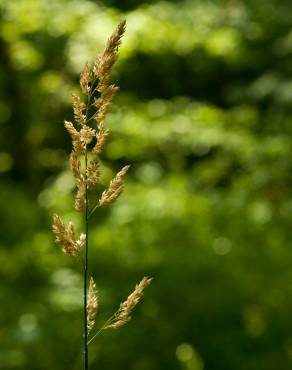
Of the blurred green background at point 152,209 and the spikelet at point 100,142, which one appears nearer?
the spikelet at point 100,142

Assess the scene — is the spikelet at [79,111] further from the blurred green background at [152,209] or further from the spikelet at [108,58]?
the blurred green background at [152,209]

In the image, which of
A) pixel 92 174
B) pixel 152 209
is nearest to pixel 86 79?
pixel 92 174

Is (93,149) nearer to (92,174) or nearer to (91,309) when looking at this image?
(92,174)

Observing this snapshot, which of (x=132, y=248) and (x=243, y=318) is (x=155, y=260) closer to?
(x=132, y=248)

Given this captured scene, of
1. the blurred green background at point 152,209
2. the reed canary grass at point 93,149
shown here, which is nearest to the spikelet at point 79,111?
the reed canary grass at point 93,149

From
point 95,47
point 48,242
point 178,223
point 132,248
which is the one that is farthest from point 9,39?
point 178,223

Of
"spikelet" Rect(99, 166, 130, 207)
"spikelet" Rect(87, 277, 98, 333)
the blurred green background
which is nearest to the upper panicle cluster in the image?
"spikelet" Rect(99, 166, 130, 207)

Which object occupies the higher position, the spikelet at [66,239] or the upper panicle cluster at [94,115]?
the upper panicle cluster at [94,115]
